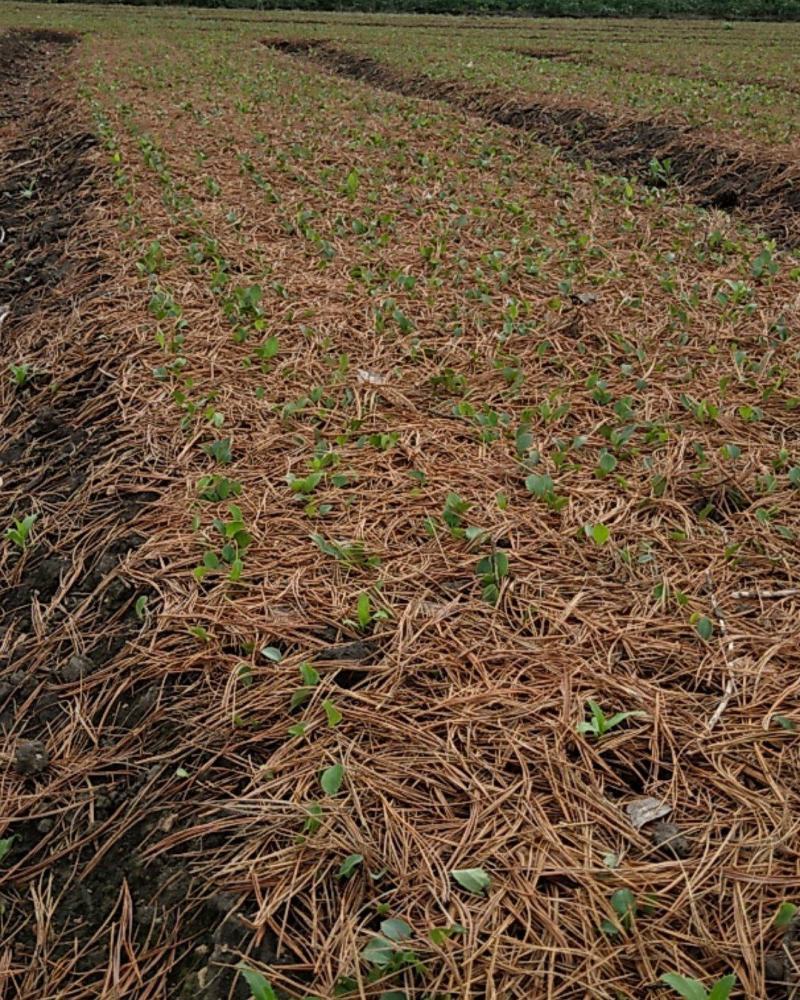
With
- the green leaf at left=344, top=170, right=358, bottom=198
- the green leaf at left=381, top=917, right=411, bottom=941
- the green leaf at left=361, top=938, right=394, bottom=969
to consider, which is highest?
the green leaf at left=344, top=170, right=358, bottom=198

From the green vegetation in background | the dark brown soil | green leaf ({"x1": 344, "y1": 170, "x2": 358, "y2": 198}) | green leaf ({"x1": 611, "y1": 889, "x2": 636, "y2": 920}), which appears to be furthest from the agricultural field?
the green vegetation in background

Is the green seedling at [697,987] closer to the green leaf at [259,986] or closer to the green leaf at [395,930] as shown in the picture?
the green leaf at [395,930]

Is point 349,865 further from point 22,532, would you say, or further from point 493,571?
point 22,532

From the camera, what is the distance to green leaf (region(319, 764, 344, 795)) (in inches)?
57.9

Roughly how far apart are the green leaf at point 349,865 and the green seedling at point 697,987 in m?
0.47

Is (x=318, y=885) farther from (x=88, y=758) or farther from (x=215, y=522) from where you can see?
(x=215, y=522)

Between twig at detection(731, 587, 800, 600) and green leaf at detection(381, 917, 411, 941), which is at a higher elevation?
twig at detection(731, 587, 800, 600)

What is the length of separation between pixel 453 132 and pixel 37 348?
4.80 metres

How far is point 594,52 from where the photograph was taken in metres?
16.0

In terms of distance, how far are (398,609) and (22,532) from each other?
1043 mm

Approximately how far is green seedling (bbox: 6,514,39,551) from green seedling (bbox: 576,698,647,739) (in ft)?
4.82

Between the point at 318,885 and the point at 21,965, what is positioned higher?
the point at 318,885

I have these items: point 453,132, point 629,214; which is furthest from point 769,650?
point 453,132

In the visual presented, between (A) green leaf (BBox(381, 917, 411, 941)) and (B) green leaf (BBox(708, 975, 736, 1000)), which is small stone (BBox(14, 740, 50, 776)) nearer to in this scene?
(A) green leaf (BBox(381, 917, 411, 941))
